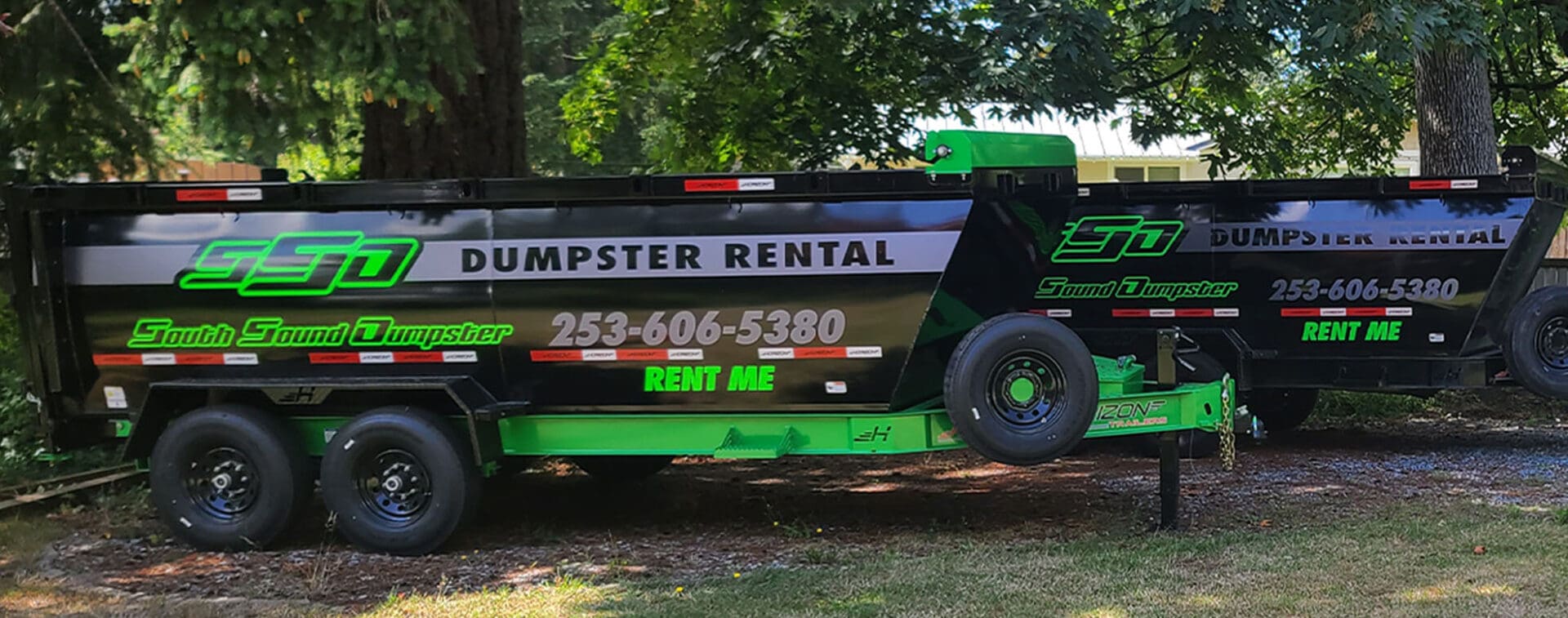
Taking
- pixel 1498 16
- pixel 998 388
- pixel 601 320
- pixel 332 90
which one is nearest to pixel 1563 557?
pixel 998 388

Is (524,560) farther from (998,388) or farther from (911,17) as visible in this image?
(911,17)

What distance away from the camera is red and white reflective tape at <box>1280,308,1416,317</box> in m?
11.0

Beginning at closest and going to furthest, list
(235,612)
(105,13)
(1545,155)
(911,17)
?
(235,612), (105,13), (911,17), (1545,155)

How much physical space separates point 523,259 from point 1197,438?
5819mm

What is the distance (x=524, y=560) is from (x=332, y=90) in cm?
276

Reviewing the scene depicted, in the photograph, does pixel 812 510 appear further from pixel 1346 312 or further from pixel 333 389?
pixel 1346 312

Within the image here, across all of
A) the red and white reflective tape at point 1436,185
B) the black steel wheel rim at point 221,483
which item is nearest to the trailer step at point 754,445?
the black steel wheel rim at point 221,483

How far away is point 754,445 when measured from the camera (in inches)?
312

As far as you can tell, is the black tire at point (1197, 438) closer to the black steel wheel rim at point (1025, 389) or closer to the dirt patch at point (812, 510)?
the dirt patch at point (812, 510)

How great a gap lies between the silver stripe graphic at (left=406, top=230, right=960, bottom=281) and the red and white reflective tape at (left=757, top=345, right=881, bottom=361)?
41 cm

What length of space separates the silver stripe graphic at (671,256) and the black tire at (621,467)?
2372 mm

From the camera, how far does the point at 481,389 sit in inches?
312

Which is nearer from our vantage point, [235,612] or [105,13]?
[235,612]

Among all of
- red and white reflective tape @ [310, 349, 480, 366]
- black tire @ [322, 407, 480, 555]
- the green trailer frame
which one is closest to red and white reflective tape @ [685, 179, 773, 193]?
the green trailer frame
